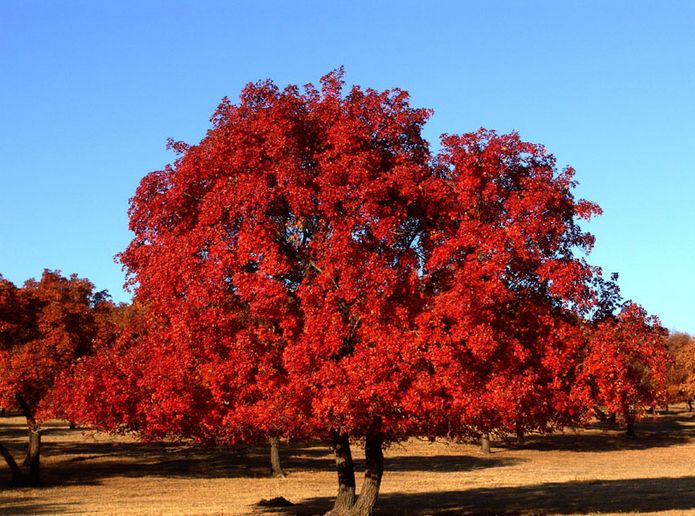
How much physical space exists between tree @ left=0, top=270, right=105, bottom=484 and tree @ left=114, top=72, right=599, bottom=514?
21.3 meters

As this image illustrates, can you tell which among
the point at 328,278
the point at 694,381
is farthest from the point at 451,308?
the point at 694,381

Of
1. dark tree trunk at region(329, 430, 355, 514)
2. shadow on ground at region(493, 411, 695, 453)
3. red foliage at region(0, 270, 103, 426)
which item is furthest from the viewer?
shadow on ground at region(493, 411, 695, 453)

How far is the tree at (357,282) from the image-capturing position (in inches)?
844

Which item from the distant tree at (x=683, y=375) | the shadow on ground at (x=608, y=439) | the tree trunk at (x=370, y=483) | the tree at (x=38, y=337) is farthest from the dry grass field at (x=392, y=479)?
the distant tree at (x=683, y=375)

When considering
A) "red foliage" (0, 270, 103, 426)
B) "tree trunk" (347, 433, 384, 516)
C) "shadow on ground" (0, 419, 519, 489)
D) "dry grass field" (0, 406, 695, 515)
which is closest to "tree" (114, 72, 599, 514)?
"tree trunk" (347, 433, 384, 516)

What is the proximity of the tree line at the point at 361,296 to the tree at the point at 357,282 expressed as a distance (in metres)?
0.06

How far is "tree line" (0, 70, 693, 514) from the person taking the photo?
70.6 feet

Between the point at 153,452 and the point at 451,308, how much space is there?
2233 inches

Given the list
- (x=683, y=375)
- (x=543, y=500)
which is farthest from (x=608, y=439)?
(x=543, y=500)

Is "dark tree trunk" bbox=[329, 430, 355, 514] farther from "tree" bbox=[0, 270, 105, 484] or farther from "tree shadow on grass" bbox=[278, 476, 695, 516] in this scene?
"tree" bbox=[0, 270, 105, 484]

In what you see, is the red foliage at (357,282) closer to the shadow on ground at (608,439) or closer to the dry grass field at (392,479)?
the dry grass field at (392,479)

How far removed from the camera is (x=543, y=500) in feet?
126

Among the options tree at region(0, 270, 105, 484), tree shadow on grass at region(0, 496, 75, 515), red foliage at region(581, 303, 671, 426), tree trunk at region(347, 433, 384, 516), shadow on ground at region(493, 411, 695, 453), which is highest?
tree at region(0, 270, 105, 484)

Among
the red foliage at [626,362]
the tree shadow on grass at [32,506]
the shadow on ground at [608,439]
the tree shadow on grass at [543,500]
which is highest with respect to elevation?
the red foliage at [626,362]
